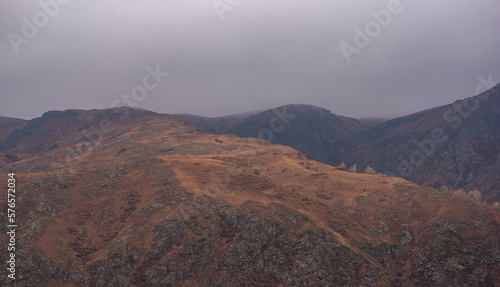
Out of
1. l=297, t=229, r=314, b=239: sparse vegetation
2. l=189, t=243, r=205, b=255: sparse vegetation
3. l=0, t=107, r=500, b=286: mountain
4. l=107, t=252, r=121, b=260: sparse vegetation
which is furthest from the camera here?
l=297, t=229, r=314, b=239: sparse vegetation

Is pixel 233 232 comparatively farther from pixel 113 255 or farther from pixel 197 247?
pixel 113 255

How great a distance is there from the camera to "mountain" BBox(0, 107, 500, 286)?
123ft

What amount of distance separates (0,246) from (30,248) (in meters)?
3.15

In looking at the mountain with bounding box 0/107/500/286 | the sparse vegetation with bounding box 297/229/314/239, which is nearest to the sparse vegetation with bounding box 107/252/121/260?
the mountain with bounding box 0/107/500/286

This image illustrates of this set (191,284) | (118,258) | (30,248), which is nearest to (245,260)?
(191,284)

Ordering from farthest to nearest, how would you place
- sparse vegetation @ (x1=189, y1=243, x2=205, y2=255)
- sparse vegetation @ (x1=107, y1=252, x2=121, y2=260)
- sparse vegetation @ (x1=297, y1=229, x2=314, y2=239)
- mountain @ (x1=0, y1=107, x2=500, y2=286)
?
sparse vegetation @ (x1=297, y1=229, x2=314, y2=239)
sparse vegetation @ (x1=189, y1=243, x2=205, y2=255)
sparse vegetation @ (x1=107, y1=252, x2=121, y2=260)
mountain @ (x1=0, y1=107, x2=500, y2=286)

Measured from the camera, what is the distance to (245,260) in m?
41.5

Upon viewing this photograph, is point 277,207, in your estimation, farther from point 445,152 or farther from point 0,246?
point 445,152

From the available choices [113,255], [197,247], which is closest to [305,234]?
[197,247]

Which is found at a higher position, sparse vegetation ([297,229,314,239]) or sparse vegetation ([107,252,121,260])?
sparse vegetation ([107,252,121,260])

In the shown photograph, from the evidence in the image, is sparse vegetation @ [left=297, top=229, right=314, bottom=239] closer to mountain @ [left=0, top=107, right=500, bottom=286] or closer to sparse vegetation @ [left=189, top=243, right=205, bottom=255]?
mountain @ [left=0, top=107, right=500, bottom=286]

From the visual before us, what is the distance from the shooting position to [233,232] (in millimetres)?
46344

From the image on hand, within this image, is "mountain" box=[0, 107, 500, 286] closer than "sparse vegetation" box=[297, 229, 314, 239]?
Yes

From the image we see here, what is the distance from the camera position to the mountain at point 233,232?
37.5m
